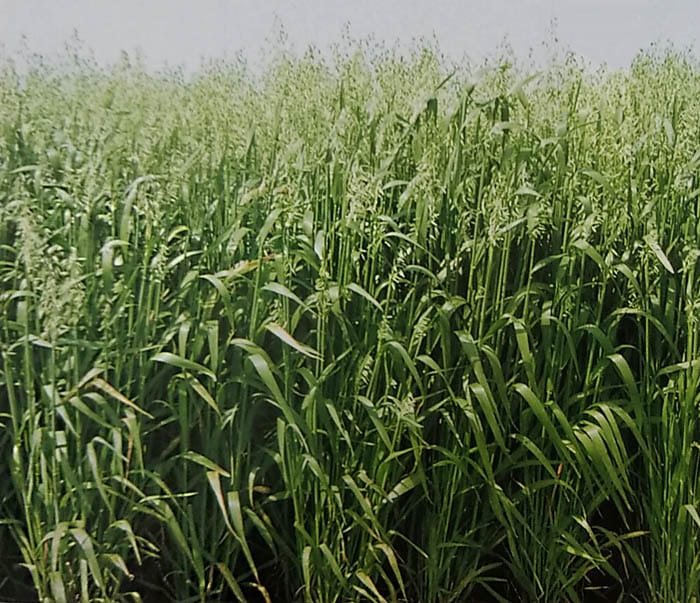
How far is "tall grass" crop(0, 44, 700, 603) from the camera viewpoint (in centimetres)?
171

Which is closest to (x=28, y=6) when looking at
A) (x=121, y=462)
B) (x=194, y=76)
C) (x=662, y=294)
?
(x=194, y=76)

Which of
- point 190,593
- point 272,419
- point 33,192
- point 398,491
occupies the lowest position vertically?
point 190,593

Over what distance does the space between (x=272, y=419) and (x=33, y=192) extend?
675mm

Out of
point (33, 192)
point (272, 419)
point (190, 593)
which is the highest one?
point (33, 192)

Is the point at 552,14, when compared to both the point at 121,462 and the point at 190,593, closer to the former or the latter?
the point at 121,462

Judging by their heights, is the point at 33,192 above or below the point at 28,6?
below

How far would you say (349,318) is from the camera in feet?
5.70

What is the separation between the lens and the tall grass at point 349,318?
Result: 5.61 feet

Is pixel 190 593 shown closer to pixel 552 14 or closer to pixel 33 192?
pixel 33 192

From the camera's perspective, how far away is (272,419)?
69.0 inches

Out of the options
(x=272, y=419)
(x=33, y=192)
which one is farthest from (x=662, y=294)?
(x=33, y=192)

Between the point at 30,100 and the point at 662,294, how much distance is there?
1.35 m

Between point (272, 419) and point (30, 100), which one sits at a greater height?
point (30, 100)

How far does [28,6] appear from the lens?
71.1 inches
